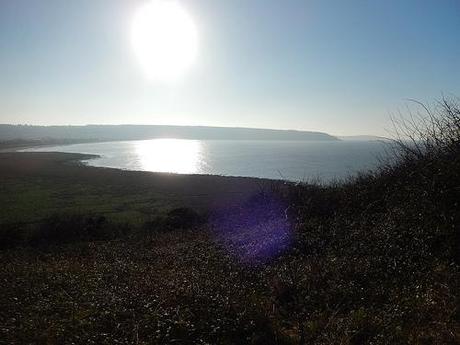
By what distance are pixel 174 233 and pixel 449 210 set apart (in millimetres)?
15224

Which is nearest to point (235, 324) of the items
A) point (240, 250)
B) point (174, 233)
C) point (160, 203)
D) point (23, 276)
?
point (240, 250)

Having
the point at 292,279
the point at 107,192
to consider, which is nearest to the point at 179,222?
the point at 292,279

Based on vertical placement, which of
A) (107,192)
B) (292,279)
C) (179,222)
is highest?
(292,279)

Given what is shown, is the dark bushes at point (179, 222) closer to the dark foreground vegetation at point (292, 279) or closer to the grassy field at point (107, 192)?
the dark foreground vegetation at point (292, 279)

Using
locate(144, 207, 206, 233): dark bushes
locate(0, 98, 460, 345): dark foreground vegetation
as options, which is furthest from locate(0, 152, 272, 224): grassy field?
locate(0, 98, 460, 345): dark foreground vegetation

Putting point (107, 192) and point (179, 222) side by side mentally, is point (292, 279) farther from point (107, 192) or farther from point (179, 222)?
point (107, 192)

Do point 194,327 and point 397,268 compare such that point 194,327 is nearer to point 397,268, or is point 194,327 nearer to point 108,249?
point 397,268

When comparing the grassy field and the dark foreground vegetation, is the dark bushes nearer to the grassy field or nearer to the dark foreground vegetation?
the dark foreground vegetation

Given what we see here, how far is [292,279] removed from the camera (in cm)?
1034

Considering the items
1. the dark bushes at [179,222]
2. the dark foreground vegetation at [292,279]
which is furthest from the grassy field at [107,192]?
the dark foreground vegetation at [292,279]

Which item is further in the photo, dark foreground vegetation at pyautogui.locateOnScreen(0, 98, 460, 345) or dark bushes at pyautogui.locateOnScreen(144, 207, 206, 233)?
dark bushes at pyautogui.locateOnScreen(144, 207, 206, 233)

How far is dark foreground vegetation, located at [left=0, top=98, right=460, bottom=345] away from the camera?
7.70m

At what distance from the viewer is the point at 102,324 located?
8.29m

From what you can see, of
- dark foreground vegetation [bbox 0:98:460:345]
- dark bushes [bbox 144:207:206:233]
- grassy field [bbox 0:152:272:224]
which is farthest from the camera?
grassy field [bbox 0:152:272:224]
